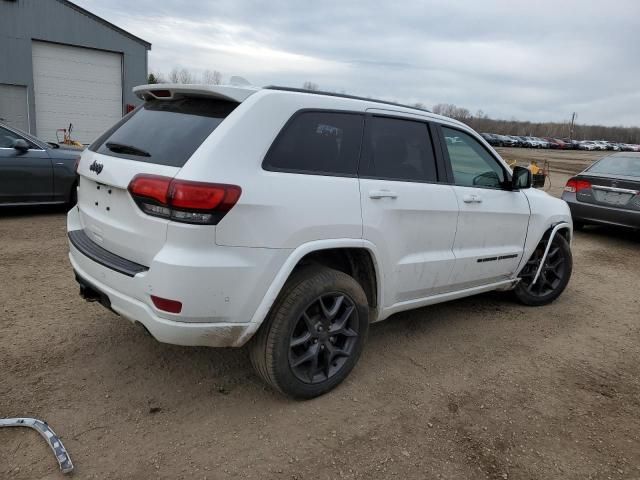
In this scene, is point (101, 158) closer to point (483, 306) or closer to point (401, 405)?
point (401, 405)

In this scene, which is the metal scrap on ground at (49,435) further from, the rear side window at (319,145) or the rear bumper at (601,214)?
the rear bumper at (601,214)

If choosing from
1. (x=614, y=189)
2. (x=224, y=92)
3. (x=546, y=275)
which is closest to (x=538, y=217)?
(x=546, y=275)

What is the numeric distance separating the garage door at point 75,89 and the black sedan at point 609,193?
52.1 ft

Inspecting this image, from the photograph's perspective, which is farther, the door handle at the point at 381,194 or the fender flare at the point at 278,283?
the door handle at the point at 381,194

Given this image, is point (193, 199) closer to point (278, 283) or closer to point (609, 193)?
point (278, 283)

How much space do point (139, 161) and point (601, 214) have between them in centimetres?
771

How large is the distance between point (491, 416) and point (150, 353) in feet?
7.50

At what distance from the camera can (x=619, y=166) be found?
8.60m

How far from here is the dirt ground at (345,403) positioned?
2.63m

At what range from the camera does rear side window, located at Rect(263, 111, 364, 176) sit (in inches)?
113

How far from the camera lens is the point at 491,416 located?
10.3ft

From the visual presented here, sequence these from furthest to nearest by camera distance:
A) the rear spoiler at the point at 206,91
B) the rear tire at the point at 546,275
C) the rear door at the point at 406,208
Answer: the rear tire at the point at 546,275
the rear door at the point at 406,208
the rear spoiler at the point at 206,91

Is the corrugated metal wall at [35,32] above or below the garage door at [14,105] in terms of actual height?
above

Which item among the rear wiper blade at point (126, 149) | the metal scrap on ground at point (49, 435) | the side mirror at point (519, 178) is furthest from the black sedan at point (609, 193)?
the metal scrap on ground at point (49, 435)
